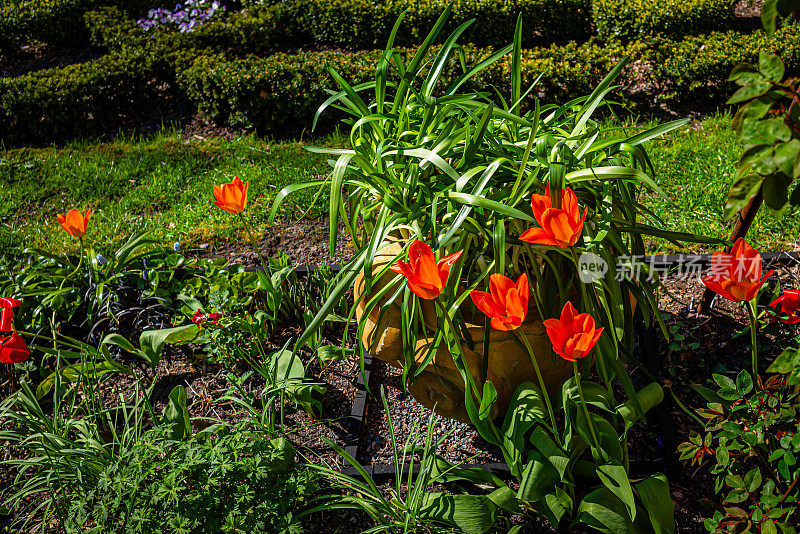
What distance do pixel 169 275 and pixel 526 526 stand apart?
6.68 ft

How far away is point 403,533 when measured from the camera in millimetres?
1926

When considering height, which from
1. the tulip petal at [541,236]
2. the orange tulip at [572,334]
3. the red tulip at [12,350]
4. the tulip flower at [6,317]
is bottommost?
the red tulip at [12,350]

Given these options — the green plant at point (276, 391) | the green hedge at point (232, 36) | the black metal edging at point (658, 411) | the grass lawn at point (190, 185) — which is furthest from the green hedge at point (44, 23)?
the green plant at point (276, 391)

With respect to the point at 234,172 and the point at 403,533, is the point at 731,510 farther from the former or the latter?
the point at 234,172

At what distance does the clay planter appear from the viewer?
1994 mm

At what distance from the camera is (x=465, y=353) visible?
2.00m

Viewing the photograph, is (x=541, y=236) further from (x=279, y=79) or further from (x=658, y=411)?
(x=279, y=79)

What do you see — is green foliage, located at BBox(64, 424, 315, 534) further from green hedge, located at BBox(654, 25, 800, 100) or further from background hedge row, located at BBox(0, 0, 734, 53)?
background hedge row, located at BBox(0, 0, 734, 53)

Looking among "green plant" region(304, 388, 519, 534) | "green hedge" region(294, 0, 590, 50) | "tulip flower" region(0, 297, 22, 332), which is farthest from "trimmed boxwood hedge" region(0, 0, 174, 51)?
"green plant" region(304, 388, 519, 534)

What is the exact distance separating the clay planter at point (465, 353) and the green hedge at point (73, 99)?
3.81 meters

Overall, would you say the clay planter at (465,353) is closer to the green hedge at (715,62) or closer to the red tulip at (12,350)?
the red tulip at (12,350)

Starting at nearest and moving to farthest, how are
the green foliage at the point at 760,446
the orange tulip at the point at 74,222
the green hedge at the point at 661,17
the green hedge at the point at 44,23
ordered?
the green foliage at the point at 760,446, the orange tulip at the point at 74,222, the green hedge at the point at 661,17, the green hedge at the point at 44,23

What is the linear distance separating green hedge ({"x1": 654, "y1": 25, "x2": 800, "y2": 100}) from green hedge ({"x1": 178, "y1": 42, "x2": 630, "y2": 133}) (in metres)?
0.40

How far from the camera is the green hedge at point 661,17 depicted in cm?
482
